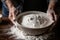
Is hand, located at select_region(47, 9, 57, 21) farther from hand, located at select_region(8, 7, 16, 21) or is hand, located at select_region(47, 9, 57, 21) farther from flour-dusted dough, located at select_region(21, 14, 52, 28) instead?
hand, located at select_region(8, 7, 16, 21)

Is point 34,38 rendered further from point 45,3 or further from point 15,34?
point 45,3

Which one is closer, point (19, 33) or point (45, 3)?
point (19, 33)

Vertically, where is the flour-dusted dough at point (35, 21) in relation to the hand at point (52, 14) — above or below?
below

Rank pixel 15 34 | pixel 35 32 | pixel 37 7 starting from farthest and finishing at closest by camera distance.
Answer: pixel 37 7 → pixel 15 34 → pixel 35 32

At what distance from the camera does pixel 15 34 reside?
855 millimetres

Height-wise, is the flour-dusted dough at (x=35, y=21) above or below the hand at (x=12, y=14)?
below

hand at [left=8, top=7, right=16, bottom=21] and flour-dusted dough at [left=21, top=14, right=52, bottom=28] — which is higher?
hand at [left=8, top=7, right=16, bottom=21]

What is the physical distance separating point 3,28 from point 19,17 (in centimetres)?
12

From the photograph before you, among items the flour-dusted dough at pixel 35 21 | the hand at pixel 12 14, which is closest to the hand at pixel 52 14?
the flour-dusted dough at pixel 35 21

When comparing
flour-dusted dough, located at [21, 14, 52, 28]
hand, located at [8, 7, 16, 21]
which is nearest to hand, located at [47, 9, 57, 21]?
flour-dusted dough, located at [21, 14, 52, 28]

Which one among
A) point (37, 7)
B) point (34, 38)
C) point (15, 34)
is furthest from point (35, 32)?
point (37, 7)

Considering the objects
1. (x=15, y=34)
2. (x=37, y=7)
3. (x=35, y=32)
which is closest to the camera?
(x=35, y=32)

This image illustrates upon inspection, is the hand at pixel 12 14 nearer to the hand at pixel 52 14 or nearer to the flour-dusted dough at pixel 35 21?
the flour-dusted dough at pixel 35 21

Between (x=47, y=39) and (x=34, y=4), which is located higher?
(x=34, y=4)
